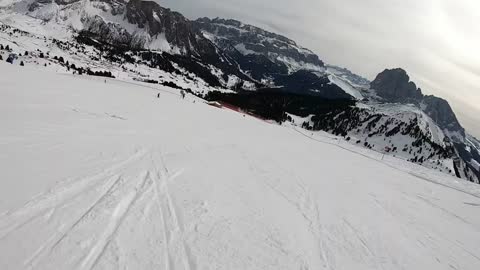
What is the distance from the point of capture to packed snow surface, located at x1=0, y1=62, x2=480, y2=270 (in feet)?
24.4

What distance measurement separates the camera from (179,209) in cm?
1003

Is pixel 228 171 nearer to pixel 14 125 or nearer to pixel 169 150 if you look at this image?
pixel 169 150

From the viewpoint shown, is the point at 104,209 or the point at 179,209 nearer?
the point at 104,209

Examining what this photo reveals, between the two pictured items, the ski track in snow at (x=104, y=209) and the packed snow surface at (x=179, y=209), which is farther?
the packed snow surface at (x=179, y=209)

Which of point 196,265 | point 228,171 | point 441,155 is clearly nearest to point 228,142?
point 228,171

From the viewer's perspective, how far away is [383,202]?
17.5 meters

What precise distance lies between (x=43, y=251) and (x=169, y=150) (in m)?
10.8

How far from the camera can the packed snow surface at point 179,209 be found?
24.4ft

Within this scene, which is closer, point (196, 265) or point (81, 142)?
point (196, 265)

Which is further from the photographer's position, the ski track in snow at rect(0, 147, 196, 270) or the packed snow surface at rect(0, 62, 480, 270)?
the packed snow surface at rect(0, 62, 480, 270)

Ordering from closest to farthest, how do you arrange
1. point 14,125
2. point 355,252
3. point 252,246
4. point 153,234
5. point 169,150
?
point 153,234
point 252,246
point 355,252
point 14,125
point 169,150

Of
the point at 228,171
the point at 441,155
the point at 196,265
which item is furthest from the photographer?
the point at 441,155

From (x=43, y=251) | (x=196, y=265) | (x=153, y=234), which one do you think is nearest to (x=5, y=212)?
(x=43, y=251)

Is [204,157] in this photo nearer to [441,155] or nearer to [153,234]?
[153,234]
